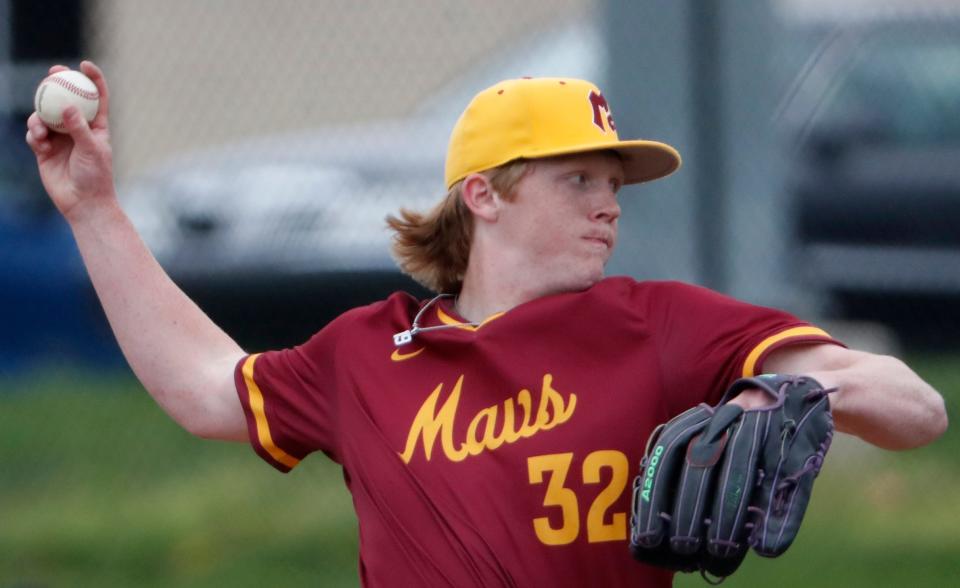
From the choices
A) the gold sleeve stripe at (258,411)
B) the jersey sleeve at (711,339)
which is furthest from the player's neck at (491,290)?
the gold sleeve stripe at (258,411)

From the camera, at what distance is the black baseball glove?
106 inches

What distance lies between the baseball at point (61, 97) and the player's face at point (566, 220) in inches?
33.5

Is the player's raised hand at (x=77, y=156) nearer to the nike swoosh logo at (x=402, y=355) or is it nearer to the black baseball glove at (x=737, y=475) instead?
the nike swoosh logo at (x=402, y=355)

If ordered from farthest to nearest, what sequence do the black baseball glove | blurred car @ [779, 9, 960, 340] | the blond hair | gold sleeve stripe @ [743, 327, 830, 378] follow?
1. blurred car @ [779, 9, 960, 340]
2. the blond hair
3. gold sleeve stripe @ [743, 327, 830, 378]
4. the black baseball glove

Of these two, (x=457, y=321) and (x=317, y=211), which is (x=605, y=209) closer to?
(x=457, y=321)

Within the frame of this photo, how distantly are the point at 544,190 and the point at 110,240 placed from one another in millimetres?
854

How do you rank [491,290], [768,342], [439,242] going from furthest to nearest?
1. [439,242]
2. [491,290]
3. [768,342]

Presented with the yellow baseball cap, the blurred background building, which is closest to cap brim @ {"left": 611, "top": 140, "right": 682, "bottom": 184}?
the yellow baseball cap

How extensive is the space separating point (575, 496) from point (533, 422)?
0.15m

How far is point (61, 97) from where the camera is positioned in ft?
10.7

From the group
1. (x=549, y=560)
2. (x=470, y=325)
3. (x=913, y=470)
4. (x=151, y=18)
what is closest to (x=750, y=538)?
(x=549, y=560)

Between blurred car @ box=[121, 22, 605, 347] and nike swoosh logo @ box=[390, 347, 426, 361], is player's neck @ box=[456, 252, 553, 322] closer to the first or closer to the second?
nike swoosh logo @ box=[390, 347, 426, 361]

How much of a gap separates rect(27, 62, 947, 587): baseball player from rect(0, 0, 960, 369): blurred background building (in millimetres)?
2319

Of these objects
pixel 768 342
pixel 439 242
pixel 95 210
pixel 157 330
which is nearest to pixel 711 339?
pixel 768 342
